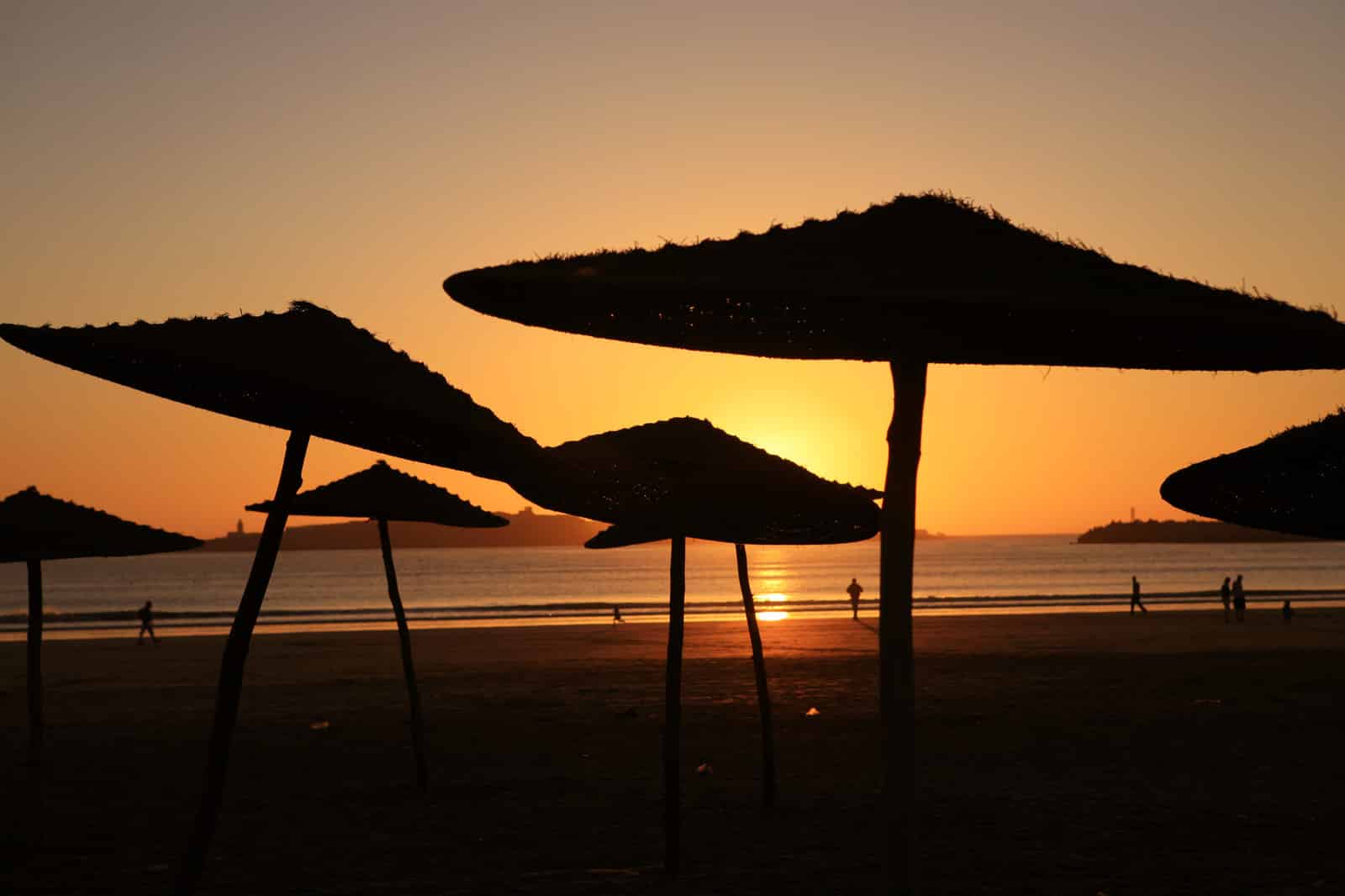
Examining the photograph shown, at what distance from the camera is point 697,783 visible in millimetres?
15984

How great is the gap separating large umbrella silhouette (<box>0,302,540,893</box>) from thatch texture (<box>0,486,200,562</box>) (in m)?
3.48

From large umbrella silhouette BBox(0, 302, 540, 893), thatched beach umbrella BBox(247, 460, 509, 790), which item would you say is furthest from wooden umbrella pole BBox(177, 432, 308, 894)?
thatched beach umbrella BBox(247, 460, 509, 790)

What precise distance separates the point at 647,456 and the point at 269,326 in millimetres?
4036

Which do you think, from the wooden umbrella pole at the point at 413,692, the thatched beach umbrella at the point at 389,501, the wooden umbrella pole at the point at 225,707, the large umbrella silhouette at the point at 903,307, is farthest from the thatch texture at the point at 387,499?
the large umbrella silhouette at the point at 903,307

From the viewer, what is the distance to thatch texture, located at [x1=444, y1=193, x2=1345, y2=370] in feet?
17.2

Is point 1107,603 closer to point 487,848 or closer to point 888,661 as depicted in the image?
point 487,848

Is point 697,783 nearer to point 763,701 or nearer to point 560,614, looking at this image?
A: point 763,701

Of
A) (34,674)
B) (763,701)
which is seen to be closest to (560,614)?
(763,701)

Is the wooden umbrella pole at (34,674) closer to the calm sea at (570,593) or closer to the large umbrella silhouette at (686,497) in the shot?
the large umbrella silhouette at (686,497)

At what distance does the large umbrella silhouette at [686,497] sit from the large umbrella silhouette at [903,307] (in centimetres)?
226

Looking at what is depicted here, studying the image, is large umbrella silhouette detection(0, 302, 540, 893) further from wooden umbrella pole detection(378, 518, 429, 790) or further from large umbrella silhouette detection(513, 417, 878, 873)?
wooden umbrella pole detection(378, 518, 429, 790)

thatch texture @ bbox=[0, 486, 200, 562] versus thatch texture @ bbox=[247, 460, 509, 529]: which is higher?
thatch texture @ bbox=[247, 460, 509, 529]

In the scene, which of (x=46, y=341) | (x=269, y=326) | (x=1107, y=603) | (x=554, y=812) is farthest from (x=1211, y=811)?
(x=1107, y=603)

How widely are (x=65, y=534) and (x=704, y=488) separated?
201 inches
